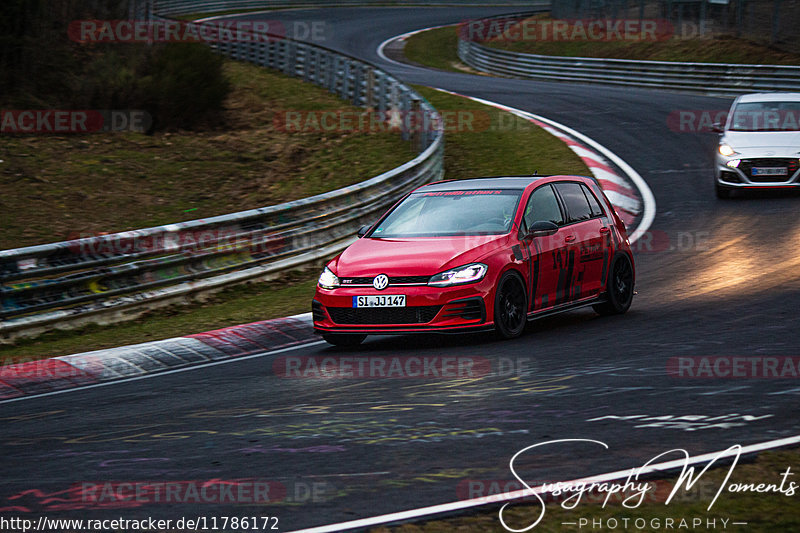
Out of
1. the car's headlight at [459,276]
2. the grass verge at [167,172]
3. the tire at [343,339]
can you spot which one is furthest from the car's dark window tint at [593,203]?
the grass verge at [167,172]

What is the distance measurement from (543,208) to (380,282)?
203cm

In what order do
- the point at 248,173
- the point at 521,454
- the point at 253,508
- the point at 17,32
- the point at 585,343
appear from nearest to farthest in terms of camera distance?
1. the point at 253,508
2. the point at 521,454
3. the point at 585,343
4. the point at 248,173
5. the point at 17,32

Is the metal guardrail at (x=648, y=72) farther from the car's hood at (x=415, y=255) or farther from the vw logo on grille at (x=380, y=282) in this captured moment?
the vw logo on grille at (x=380, y=282)

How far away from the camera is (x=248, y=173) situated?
2136 cm

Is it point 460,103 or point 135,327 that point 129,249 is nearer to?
point 135,327

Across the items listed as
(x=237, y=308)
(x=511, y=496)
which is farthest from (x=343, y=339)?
(x=511, y=496)

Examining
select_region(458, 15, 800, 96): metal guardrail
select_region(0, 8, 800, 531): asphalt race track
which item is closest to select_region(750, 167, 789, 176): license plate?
select_region(0, 8, 800, 531): asphalt race track

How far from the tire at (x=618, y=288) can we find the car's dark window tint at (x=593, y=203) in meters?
0.49

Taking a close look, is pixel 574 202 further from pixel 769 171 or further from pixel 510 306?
pixel 769 171

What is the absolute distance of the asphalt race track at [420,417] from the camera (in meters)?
5.21

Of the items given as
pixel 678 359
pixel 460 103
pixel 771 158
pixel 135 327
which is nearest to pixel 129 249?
pixel 135 327

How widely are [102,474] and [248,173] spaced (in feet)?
52.8

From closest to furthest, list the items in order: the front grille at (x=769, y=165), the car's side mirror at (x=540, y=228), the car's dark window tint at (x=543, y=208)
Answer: the car's side mirror at (x=540, y=228) → the car's dark window tint at (x=543, y=208) → the front grille at (x=769, y=165)

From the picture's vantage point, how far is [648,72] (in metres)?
34.3
